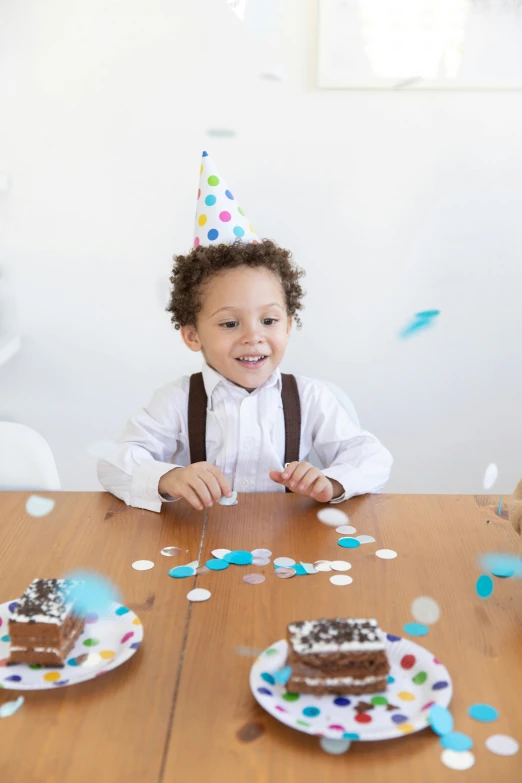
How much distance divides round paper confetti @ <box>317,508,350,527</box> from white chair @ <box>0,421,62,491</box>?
0.61m

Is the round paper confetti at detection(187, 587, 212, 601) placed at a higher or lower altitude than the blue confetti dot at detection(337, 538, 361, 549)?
higher

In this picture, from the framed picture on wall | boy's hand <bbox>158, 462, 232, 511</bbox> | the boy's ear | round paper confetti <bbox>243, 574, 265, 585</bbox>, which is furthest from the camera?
the framed picture on wall

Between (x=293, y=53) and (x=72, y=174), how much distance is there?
77 centimetres

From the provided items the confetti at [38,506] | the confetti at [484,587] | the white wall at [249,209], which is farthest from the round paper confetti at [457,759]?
→ the white wall at [249,209]

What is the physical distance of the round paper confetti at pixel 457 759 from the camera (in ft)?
2.26

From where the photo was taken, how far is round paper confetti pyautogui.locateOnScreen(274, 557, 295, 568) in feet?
3.56

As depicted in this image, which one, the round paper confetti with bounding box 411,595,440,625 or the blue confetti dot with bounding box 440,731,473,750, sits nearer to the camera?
the blue confetti dot with bounding box 440,731,473,750

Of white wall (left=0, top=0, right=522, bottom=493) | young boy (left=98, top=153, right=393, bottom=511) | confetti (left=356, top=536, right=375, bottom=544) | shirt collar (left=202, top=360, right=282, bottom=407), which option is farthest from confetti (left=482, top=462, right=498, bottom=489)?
confetti (left=356, top=536, right=375, bottom=544)

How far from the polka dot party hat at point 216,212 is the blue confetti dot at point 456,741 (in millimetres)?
1157

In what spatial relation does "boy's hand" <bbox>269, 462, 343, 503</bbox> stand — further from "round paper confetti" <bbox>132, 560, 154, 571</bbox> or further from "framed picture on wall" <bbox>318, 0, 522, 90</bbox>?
"framed picture on wall" <bbox>318, 0, 522, 90</bbox>

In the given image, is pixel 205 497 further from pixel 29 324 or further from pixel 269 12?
pixel 269 12

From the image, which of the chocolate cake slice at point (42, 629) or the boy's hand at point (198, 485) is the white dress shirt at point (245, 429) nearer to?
the boy's hand at point (198, 485)

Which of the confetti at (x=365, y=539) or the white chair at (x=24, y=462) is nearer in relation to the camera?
the confetti at (x=365, y=539)

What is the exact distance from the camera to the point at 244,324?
1.60 m
